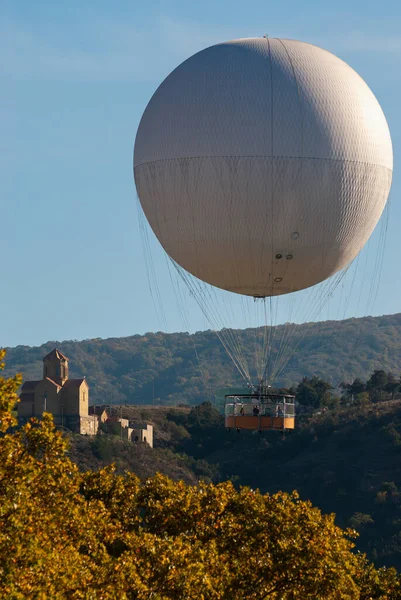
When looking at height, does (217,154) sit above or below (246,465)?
above

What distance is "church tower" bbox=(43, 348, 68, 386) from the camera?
153 meters

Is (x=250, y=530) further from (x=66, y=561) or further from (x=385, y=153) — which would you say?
(x=385, y=153)

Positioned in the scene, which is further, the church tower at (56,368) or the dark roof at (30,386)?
the church tower at (56,368)

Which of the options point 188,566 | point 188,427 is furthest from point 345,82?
point 188,427

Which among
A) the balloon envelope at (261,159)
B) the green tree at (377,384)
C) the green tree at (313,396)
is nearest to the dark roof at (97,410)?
the green tree at (313,396)

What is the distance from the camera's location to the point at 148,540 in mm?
30297

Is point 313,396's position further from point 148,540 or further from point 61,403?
point 148,540

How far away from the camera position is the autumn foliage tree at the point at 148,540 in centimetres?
2730

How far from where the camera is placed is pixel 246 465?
142 metres

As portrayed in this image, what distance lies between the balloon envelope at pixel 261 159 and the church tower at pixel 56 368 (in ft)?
352

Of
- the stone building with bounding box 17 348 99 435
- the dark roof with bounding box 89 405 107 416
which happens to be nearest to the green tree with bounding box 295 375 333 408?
the dark roof with bounding box 89 405 107 416

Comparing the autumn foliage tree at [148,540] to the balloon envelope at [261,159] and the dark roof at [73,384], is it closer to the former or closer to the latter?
the balloon envelope at [261,159]

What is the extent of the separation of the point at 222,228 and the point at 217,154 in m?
2.46

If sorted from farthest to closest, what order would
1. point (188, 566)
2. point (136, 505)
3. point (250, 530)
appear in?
point (136, 505) < point (250, 530) < point (188, 566)
